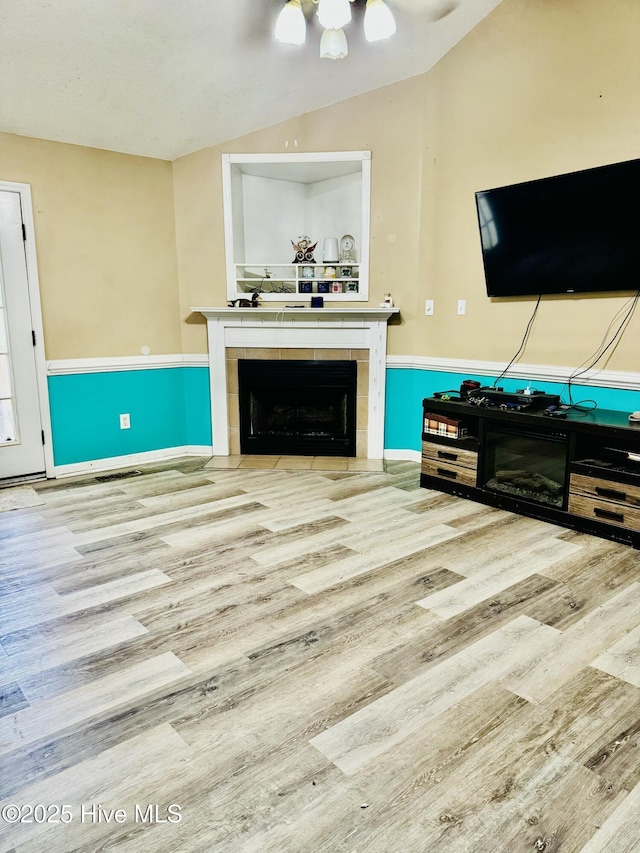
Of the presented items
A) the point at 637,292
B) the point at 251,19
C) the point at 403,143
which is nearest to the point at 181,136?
the point at 251,19

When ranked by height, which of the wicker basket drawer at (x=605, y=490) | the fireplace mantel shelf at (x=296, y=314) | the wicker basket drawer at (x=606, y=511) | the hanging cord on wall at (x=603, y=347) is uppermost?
the fireplace mantel shelf at (x=296, y=314)

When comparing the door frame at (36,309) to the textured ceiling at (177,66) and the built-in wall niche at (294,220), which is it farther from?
the built-in wall niche at (294,220)

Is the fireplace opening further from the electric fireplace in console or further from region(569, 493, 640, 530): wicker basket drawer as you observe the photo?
region(569, 493, 640, 530): wicker basket drawer

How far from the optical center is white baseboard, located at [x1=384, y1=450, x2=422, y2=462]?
4.32 m

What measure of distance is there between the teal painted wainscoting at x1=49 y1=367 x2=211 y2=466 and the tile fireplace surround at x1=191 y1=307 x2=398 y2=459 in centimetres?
26

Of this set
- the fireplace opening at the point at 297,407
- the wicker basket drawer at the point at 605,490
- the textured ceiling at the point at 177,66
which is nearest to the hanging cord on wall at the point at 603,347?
the wicker basket drawer at the point at 605,490

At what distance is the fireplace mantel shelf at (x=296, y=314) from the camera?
13.3 feet

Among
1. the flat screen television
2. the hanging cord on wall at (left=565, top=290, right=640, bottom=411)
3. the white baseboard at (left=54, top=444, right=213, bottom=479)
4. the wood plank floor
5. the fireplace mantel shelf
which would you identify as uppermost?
the flat screen television

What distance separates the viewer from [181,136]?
13.2 ft

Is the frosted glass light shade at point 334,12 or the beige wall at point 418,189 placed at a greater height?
the frosted glass light shade at point 334,12

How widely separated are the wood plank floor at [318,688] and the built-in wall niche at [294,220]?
2162mm

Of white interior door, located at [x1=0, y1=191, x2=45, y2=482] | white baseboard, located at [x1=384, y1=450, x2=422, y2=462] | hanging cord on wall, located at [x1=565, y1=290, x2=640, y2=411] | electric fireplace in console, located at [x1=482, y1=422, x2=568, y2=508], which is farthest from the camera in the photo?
white baseboard, located at [x1=384, y1=450, x2=422, y2=462]

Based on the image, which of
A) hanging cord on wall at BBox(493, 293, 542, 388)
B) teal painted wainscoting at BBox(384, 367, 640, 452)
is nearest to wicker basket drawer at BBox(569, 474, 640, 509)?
teal painted wainscoting at BBox(384, 367, 640, 452)

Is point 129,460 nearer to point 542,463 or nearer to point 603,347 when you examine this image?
point 542,463
